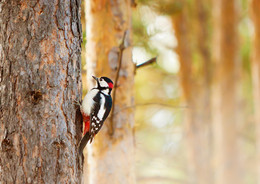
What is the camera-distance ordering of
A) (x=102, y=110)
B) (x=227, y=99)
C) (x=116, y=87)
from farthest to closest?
(x=227, y=99)
(x=116, y=87)
(x=102, y=110)

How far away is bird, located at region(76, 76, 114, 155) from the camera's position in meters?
2.58

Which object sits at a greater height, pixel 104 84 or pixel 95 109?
pixel 104 84

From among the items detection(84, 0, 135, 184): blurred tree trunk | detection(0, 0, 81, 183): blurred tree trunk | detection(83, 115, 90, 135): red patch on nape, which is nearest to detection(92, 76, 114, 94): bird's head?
detection(84, 0, 135, 184): blurred tree trunk

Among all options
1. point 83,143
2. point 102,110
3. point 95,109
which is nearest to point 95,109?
point 95,109

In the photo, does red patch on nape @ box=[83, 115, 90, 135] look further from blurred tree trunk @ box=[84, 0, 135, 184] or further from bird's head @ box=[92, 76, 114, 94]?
blurred tree trunk @ box=[84, 0, 135, 184]

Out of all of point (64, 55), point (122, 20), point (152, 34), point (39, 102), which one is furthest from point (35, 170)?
point (152, 34)

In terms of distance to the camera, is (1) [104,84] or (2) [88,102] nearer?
(2) [88,102]

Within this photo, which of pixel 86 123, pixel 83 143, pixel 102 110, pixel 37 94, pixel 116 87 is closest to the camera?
pixel 37 94

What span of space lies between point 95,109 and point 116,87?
0.79m

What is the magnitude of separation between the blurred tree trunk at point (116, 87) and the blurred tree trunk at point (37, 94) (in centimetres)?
120

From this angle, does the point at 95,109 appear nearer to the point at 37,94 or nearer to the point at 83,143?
the point at 83,143

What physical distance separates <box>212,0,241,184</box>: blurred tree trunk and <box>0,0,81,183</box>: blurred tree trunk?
587 cm

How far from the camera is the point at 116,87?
354 centimetres

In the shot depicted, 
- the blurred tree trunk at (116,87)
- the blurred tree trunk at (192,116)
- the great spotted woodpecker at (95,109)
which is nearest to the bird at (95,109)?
the great spotted woodpecker at (95,109)
